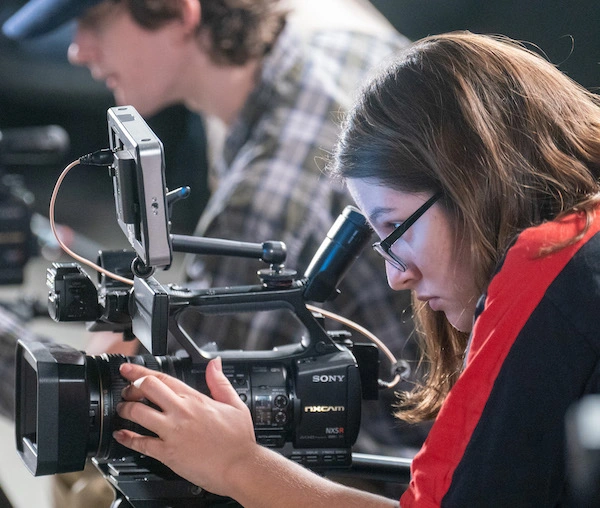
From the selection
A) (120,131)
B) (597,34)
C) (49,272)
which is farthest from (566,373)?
(597,34)

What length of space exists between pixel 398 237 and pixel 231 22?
1.36 metres

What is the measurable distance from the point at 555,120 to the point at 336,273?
1.11ft

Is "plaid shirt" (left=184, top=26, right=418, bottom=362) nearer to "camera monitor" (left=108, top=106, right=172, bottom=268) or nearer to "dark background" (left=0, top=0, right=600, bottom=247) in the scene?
"dark background" (left=0, top=0, right=600, bottom=247)

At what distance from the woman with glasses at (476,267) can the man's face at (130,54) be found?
1.26 meters

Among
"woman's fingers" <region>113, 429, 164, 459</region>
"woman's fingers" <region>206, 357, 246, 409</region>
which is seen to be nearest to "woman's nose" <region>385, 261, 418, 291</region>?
"woman's fingers" <region>206, 357, 246, 409</region>

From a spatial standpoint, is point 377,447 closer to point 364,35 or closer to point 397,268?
point 397,268

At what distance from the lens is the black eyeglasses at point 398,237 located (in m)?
1.03

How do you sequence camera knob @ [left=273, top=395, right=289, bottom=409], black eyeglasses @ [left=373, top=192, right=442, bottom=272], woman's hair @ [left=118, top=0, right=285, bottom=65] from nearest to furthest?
1. black eyeglasses @ [left=373, top=192, right=442, bottom=272]
2. camera knob @ [left=273, top=395, right=289, bottom=409]
3. woman's hair @ [left=118, top=0, right=285, bottom=65]

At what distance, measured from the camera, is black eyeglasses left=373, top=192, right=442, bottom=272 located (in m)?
1.03

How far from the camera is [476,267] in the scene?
104cm

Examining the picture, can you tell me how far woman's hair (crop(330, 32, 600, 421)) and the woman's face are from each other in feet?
0.04

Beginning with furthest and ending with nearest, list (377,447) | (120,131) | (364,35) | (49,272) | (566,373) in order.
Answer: (364,35), (377,447), (49,272), (120,131), (566,373)

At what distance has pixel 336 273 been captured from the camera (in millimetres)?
1199

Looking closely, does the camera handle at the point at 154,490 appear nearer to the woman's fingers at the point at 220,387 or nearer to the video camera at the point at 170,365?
the video camera at the point at 170,365
